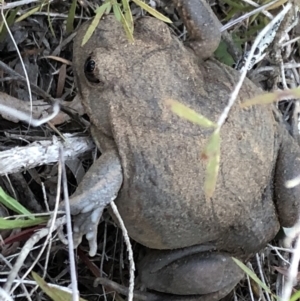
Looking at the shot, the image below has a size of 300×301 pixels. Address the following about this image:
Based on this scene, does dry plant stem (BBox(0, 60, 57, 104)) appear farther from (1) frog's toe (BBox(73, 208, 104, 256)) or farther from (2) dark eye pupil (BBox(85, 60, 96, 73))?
(1) frog's toe (BBox(73, 208, 104, 256))

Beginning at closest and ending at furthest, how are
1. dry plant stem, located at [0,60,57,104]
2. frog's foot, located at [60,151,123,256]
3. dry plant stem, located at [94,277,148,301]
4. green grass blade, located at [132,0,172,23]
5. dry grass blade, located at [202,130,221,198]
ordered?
dry grass blade, located at [202,130,221,198] → green grass blade, located at [132,0,172,23] → frog's foot, located at [60,151,123,256] → dry plant stem, located at [0,60,57,104] → dry plant stem, located at [94,277,148,301]

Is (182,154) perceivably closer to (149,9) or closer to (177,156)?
(177,156)

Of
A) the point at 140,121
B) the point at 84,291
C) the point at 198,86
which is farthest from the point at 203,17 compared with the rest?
the point at 84,291

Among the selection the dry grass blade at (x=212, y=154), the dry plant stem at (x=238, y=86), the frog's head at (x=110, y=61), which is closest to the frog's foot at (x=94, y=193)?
the frog's head at (x=110, y=61)

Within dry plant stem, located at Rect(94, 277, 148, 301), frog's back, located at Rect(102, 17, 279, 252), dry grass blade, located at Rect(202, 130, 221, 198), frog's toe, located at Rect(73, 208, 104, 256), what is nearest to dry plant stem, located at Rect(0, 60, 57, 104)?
frog's back, located at Rect(102, 17, 279, 252)

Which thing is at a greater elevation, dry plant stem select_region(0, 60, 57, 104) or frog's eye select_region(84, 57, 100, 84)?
frog's eye select_region(84, 57, 100, 84)

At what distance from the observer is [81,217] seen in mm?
2100

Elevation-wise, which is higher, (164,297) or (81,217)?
(81,217)

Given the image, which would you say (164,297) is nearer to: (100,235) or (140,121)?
(100,235)

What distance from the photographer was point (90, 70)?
6.82ft

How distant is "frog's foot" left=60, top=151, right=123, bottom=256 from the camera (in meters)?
2.03

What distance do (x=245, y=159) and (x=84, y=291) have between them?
0.97m

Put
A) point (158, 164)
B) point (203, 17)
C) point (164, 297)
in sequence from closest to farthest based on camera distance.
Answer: point (158, 164) → point (203, 17) → point (164, 297)

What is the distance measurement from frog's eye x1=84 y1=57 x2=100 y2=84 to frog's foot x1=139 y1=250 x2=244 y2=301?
0.79 m
